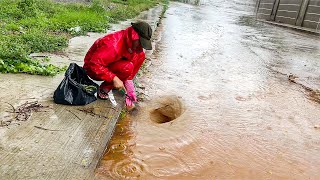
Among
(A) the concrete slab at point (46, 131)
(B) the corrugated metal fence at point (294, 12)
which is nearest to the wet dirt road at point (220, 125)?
(A) the concrete slab at point (46, 131)

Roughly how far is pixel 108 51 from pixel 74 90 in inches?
22.0

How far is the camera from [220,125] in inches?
161

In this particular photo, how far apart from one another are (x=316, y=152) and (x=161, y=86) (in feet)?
8.26

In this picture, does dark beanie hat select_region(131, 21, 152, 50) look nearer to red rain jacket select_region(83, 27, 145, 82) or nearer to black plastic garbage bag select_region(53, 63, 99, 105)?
red rain jacket select_region(83, 27, 145, 82)

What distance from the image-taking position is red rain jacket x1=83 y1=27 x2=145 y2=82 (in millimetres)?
3461

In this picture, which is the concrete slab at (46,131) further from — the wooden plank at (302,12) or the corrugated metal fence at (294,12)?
the wooden plank at (302,12)

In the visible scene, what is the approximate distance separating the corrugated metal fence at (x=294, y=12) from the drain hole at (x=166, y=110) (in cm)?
1406

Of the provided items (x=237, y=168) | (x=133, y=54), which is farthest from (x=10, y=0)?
(x=237, y=168)

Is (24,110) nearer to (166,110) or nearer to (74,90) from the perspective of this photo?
(74,90)

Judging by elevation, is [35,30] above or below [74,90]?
below

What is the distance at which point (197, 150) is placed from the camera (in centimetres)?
343

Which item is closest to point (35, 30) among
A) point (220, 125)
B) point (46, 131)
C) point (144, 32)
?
point (144, 32)

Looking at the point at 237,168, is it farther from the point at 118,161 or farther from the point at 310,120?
the point at 310,120

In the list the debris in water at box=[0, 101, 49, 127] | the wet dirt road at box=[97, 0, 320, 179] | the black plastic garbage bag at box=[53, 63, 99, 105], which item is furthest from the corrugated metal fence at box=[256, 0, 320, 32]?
the debris in water at box=[0, 101, 49, 127]
